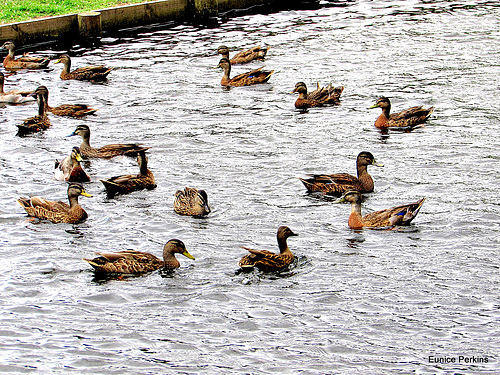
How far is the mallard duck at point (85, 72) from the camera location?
23859 mm

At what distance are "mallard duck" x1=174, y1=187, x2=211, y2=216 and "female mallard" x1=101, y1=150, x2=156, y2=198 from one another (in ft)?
4.60

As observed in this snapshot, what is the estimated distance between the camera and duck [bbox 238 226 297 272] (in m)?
12.0

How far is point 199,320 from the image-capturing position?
10641mm

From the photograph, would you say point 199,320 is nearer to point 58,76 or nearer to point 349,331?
point 349,331

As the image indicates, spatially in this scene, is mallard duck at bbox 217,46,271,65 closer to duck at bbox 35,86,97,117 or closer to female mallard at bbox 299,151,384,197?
duck at bbox 35,86,97,117

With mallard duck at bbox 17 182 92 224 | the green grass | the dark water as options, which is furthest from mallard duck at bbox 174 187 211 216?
the green grass

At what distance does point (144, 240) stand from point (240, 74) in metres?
11.4

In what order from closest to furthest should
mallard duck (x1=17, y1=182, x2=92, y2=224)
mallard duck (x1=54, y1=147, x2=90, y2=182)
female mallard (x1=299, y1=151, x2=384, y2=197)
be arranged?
mallard duck (x1=17, y1=182, x2=92, y2=224), female mallard (x1=299, y1=151, x2=384, y2=197), mallard duck (x1=54, y1=147, x2=90, y2=182)

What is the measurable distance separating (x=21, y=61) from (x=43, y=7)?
5.48 metres

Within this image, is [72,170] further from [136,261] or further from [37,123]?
[136,261]

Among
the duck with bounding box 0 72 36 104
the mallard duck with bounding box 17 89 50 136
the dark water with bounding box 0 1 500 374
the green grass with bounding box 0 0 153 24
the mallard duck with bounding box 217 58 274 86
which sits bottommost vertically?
the dark water with bounding box 0 1 500 374

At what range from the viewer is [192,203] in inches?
563

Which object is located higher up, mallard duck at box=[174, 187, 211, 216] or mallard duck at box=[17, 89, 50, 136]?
mallard duck at box=[17, 89, 50, 136]

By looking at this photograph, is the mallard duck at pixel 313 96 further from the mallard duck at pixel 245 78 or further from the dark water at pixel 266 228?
the mallard duck at pixel 245 78
